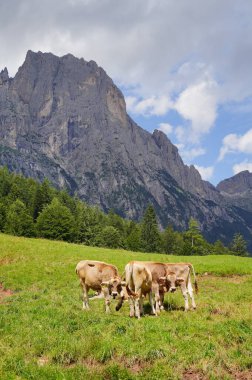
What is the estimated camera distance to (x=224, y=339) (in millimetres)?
12867

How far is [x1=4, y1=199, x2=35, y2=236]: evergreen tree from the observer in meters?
87.8

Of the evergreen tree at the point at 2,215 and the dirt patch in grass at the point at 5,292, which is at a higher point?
the evergreen tree at the point at 2,215

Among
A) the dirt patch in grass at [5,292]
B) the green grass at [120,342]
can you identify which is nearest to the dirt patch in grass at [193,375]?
the green grass at [120,342]

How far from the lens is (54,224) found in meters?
91.6

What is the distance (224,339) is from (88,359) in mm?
4508

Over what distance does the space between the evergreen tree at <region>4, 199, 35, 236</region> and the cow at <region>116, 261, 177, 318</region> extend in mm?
72431

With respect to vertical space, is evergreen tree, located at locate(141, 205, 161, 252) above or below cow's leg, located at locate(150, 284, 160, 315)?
above

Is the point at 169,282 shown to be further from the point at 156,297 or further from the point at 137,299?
the point at 137,299

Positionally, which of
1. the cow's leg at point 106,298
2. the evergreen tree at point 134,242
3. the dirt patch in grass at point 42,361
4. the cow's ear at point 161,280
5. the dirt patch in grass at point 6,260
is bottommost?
the dirt patch in grass at point 42,361

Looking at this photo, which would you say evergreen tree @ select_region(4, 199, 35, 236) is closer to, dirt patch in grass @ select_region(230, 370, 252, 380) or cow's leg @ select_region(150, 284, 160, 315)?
cow's leg @ select_region(150, 284, 160, 315)

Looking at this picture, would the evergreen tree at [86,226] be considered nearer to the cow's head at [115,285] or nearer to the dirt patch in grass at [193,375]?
the cow's head at [115,285]

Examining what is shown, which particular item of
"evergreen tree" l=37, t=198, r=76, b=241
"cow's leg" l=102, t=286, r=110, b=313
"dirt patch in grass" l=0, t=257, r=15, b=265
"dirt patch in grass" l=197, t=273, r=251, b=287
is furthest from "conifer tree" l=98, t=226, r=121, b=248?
"cow's leg" l=102, t=286, r=110, b=313

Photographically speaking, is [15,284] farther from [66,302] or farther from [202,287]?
[202,287]

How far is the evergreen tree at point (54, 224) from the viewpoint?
300 feet
